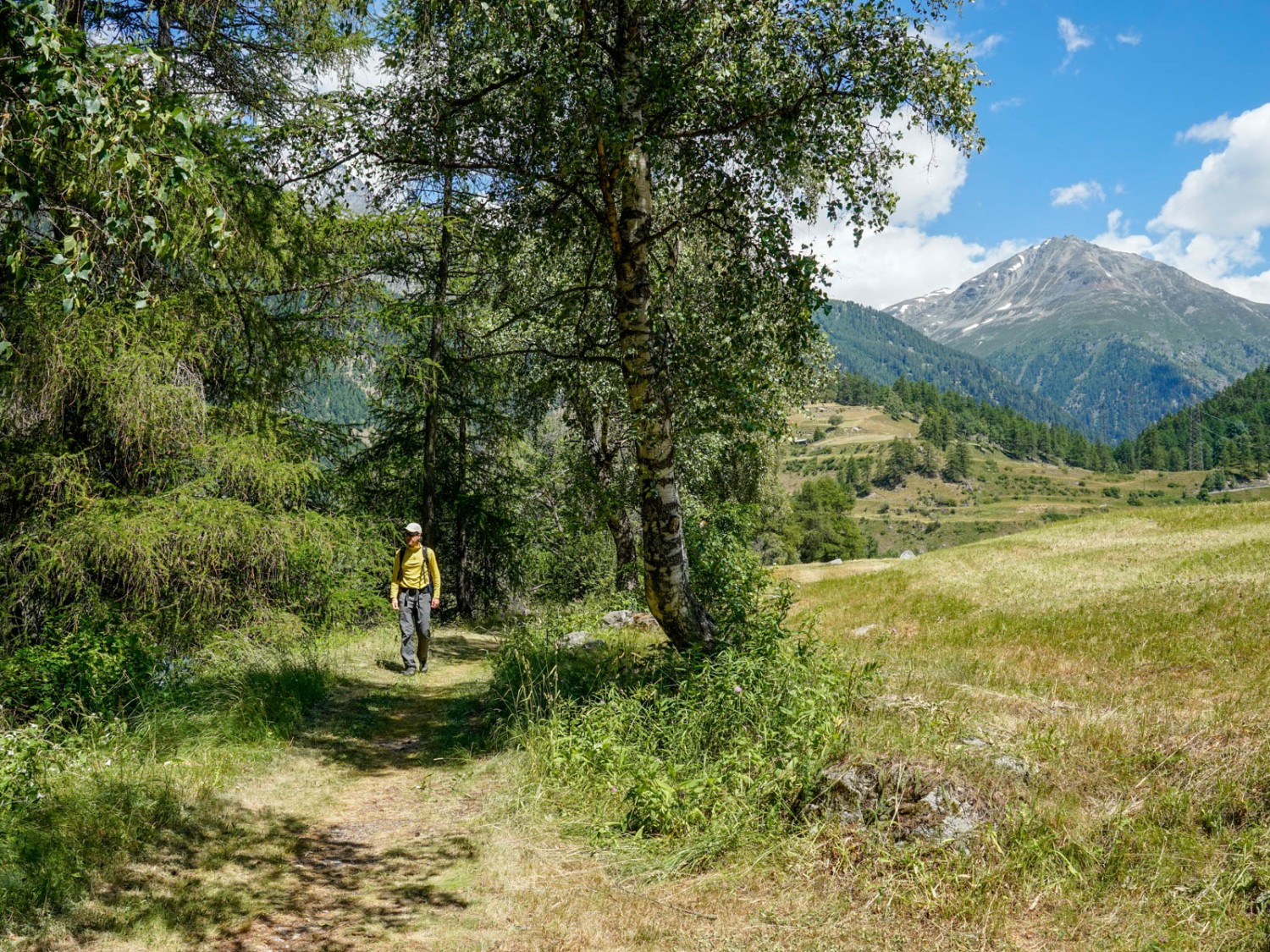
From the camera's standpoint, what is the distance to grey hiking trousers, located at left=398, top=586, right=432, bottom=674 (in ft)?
39.6

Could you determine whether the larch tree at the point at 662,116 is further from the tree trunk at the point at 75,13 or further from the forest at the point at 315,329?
the tree trunk at the point at 75,13

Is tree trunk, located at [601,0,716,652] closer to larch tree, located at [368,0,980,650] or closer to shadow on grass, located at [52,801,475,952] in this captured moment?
larch tree, located at [368,0,980,650]

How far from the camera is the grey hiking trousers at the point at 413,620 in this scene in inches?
476

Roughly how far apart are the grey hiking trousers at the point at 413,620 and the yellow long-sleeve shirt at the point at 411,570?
0.39 feet

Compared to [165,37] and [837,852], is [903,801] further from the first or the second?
[165,37]

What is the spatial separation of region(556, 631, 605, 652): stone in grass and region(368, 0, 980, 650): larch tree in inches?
141

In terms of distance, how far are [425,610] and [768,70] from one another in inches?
335

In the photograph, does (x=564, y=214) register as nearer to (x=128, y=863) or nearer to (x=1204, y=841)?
(x=128, y=863)

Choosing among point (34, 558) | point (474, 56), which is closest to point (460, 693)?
point (34, 558)

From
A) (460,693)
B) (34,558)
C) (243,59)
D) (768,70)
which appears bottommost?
(460,693)

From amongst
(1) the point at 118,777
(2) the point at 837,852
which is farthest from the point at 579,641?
(2) the point at 837,852


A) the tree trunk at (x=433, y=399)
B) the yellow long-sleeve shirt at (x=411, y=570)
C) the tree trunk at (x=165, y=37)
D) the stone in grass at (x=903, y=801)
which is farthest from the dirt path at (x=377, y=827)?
the tree trunk at (x=165, y=37)

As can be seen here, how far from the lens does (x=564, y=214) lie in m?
9.41

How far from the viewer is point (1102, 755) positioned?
5.79 m
